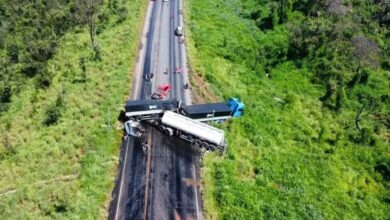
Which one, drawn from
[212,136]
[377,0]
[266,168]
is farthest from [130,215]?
[377,0]

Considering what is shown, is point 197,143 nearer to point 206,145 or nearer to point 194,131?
point 206,145

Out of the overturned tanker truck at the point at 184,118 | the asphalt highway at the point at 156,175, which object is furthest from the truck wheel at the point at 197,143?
the asphalt highway at the point at 156,175

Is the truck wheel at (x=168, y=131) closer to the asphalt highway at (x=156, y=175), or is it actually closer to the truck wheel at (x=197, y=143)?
the asphalt highway at (x=156, y=175)

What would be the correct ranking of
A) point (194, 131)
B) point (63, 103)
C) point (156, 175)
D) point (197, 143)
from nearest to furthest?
point (156, 175) < point (194, 131) < point (197, 143) < point (63, 103)

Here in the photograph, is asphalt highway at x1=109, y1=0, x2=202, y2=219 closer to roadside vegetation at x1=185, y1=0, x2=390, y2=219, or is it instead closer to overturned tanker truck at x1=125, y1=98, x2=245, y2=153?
overturned tanker truck at x1=125, y1=98, x2=245, y2=153

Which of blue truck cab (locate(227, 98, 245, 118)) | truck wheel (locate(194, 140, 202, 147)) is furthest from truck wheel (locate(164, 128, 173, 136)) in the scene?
blue truck cab (locate(227, 98, 245, 118))

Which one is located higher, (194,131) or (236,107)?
(236,107)

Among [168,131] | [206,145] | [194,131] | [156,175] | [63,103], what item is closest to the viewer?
[156,175]

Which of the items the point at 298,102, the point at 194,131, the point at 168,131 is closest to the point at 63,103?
the point at 168,131
